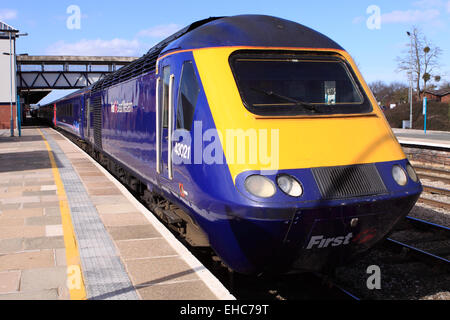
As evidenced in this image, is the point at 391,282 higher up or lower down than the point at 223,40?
lower down

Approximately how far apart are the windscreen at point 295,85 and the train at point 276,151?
0.01 m

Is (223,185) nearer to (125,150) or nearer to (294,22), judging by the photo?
(294,22)

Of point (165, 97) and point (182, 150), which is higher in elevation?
point (165, 97)

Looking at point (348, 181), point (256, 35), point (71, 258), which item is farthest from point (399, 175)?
point (71, 258)

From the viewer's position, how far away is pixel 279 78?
534 centimetres

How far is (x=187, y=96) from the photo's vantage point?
5.41m

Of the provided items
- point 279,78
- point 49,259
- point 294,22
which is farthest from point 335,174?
point 49,259

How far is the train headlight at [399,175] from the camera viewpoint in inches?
191

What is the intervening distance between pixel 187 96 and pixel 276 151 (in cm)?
147
